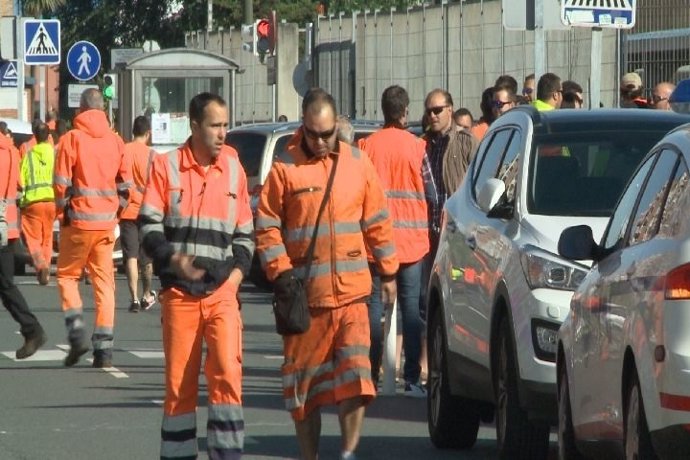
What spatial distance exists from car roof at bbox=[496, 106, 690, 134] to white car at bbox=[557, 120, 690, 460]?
6.73ft

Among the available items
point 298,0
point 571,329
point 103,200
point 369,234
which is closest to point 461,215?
point 369,234

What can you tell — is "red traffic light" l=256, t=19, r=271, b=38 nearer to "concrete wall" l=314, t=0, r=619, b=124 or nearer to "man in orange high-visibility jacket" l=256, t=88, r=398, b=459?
"concrete wall" l=314, t=0, r=619, b=124

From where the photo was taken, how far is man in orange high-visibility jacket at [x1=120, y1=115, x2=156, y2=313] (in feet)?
69.4

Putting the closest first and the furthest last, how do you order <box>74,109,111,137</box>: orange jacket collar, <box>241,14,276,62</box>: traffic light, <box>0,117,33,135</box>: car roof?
<box>74,109,111,137</box>: orange jacket collar → <box>0,117,33,135</box>: car roof → <box>241,14,276,62</box>: traffic light

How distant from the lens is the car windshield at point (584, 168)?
418 inches

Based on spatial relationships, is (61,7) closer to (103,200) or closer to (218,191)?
(103,200)

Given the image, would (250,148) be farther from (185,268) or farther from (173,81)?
(185,268)

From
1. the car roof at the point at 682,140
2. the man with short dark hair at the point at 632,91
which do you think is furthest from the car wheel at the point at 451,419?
the man with short dark hair at the point at 632,91

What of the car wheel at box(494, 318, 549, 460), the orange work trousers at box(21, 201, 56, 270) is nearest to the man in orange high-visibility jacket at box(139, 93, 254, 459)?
the car wheel at box(494, 318, 549, 460)

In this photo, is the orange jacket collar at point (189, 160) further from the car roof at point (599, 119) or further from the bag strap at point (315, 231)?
the car roof at point (599, 119)

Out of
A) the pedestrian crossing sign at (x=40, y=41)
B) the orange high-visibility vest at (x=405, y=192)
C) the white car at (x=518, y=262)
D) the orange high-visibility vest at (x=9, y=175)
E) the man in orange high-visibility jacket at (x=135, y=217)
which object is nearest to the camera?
the white car at (x=518, y=262)

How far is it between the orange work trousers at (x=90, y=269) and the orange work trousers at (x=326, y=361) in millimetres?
6405

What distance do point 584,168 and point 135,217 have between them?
37.7ft

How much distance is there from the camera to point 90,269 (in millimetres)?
15805
